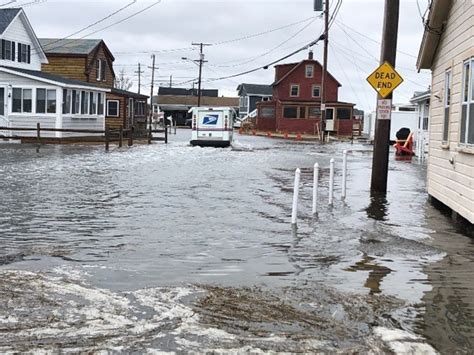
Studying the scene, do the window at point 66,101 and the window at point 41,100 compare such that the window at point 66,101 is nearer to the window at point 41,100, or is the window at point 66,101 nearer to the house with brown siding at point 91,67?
the window at point 41,100

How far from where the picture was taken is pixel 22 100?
36.1 m

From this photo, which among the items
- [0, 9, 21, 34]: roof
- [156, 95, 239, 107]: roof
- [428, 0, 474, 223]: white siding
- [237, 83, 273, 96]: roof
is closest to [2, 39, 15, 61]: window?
[0, 9, 21, 34]: roof

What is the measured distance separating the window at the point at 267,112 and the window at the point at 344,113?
8850 mm

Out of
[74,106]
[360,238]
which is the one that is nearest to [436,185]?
[360,238]

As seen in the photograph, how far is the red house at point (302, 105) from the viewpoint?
222ft

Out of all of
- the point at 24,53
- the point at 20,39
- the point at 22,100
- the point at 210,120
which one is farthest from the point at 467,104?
the point at 24,53

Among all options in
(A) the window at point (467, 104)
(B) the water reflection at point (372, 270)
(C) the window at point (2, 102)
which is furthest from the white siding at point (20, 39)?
(B) the water reflection at point (372, 270)

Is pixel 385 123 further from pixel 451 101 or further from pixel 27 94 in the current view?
pixel 27 94

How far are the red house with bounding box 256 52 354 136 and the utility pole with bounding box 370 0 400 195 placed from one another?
171ft

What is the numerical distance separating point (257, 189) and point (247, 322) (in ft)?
35.1

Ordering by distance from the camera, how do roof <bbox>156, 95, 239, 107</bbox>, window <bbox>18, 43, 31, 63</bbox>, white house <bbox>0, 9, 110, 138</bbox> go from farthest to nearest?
roof <bbox>156, 95, 239, 107</bbox>
window <bbox>18, 43, 31, 63</bbox>
white house <bbox>0, 9, 110, 138</bbox>

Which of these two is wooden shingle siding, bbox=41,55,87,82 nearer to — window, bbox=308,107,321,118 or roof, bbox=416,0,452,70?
window, bbox=308,107,321,118

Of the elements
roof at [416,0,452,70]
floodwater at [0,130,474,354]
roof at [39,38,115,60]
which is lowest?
floodwater at [0,130,474,354]

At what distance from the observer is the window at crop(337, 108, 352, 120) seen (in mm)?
67875
